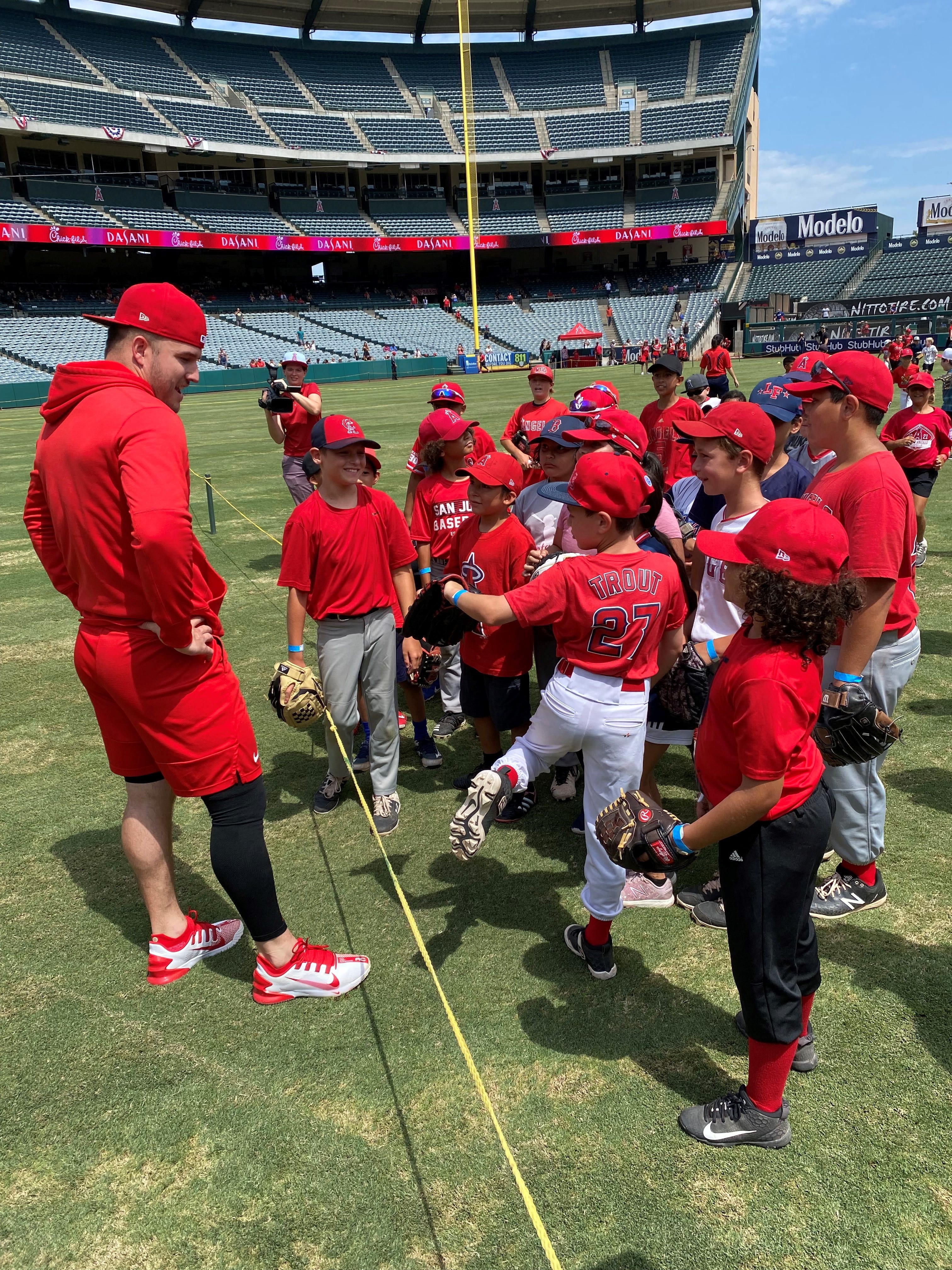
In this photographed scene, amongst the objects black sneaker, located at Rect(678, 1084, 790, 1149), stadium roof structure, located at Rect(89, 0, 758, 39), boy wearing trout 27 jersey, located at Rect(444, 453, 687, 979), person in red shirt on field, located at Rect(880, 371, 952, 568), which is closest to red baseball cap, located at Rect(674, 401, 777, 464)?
boy wearing trout 27 jersey, located at Rect(444, 453, 687, 979)

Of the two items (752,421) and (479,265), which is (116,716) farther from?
(479,265)

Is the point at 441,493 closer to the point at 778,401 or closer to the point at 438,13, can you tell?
the point at 778,401

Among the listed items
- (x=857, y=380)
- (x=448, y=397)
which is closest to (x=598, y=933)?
(x=857, y=380)

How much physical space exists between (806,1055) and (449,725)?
3.49m

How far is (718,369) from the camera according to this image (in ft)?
40.8

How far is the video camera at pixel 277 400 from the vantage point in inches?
301

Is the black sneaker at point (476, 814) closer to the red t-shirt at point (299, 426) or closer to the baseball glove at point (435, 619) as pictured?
the baseball glove at point (435, 619)

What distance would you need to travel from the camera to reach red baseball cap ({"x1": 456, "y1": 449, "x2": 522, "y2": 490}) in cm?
416

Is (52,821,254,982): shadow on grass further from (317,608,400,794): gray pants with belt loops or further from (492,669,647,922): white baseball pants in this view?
(492,669,647,922): white baseball pants

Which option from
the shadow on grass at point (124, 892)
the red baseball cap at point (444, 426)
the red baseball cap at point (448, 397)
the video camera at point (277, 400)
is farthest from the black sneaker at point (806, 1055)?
the video camera at point (277, 400)

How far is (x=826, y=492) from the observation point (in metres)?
3.47

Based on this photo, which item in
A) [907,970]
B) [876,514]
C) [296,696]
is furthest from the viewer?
[296,696]

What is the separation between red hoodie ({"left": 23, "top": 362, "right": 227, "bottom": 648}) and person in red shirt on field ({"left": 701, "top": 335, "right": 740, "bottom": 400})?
9.89m

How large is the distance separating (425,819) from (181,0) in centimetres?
6270
